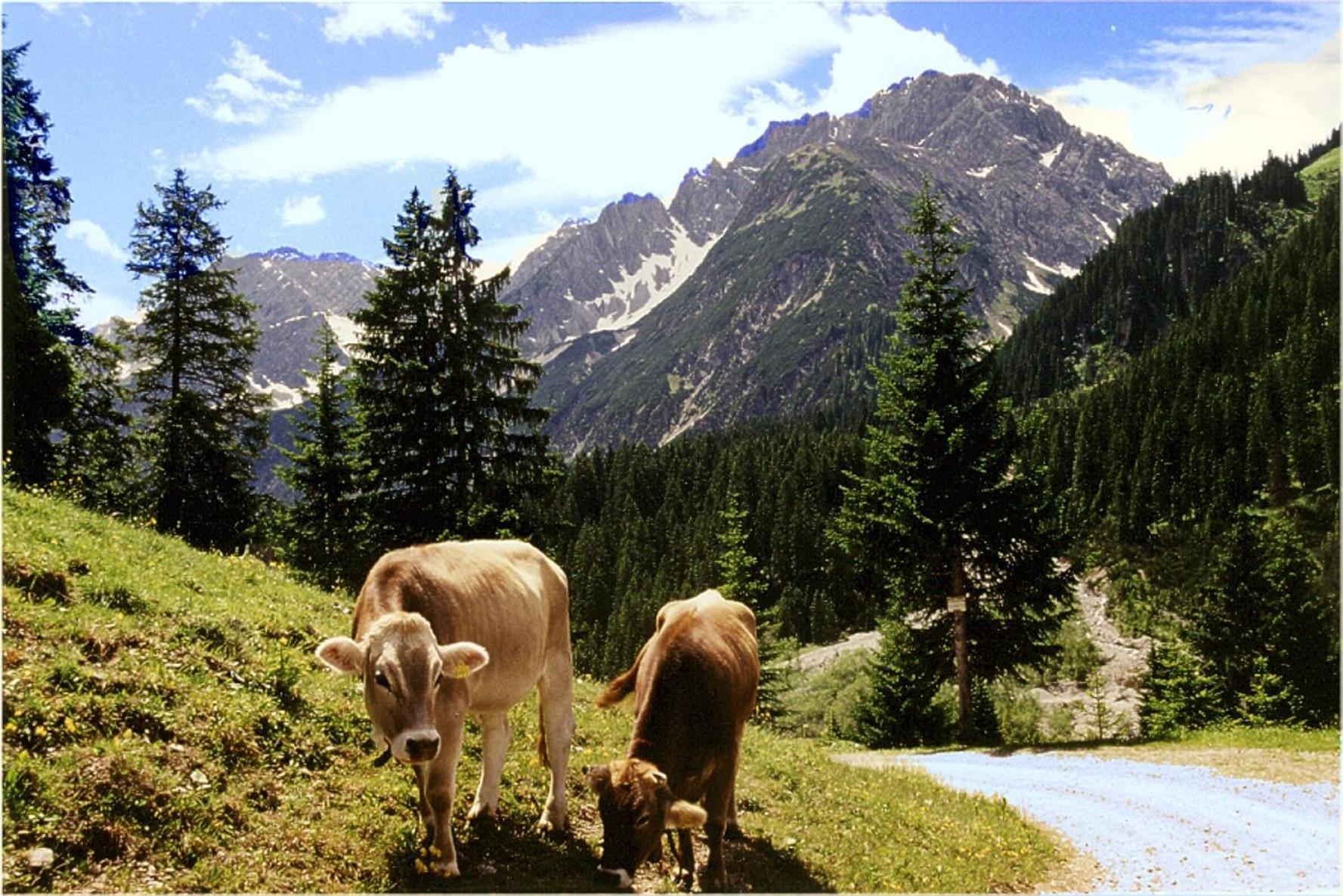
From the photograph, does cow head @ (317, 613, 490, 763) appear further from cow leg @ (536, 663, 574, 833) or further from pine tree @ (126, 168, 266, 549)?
pine tree @ (126, 168, 266, 549)

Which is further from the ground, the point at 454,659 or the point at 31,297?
the point at 31,297

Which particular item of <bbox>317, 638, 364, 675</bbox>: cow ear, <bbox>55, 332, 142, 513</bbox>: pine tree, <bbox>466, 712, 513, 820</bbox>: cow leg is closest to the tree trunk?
<bbox>466, 712, 513, 820</bbox>: cow leg

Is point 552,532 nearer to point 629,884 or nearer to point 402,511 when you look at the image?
point 402,511

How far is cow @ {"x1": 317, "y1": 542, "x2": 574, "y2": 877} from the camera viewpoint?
5.83 m

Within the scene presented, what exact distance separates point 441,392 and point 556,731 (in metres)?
18.5

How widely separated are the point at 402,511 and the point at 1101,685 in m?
48.7

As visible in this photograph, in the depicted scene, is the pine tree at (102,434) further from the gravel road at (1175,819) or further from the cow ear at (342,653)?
the gravel road at (1175,819)

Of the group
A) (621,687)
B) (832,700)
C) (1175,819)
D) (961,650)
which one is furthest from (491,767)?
(832,700)

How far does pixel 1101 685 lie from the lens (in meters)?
53.5

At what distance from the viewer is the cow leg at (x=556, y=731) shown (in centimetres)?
830

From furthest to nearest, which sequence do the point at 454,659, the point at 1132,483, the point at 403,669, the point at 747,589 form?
the point at 1132,483
the point at 747,589
the point at 454,659
the point at 403,669

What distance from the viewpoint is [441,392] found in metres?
25.3

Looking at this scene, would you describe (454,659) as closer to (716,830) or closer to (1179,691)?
(716,830)

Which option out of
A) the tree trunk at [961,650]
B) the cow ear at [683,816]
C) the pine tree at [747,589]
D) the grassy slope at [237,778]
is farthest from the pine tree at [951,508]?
the cow ear at [683,816]
